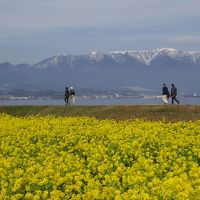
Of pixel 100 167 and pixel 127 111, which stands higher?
pixel 127 111

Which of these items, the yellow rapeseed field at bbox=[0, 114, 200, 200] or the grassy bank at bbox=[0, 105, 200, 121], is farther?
the grassy bank at bbox=[0, 105, 200, 121]

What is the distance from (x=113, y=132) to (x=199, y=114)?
602 inches

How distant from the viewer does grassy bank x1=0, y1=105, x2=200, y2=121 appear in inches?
1512

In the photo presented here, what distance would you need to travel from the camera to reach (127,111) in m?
41.6

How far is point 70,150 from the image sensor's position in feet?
65.3

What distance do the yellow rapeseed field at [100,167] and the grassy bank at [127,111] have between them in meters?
13.1

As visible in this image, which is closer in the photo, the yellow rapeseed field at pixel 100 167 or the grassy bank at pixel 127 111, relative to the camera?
the yellow rapeseed field at pixel 100 167

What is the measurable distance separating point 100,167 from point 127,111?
26.5m

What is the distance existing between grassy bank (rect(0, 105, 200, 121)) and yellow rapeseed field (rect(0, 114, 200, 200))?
13083mm

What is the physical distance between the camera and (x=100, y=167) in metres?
15.2

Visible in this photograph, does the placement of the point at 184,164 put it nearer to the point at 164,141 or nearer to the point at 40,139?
the point at 164,141

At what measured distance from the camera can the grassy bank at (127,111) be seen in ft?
126

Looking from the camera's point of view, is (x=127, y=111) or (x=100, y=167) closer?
(x=100, y=167)

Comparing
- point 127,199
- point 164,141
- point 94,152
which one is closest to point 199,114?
point 164,141
